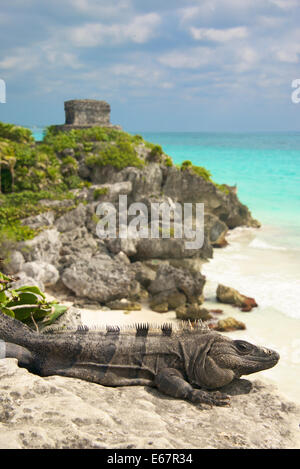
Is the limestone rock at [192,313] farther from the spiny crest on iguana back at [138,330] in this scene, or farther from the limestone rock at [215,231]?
the limestone rock at [215,231]

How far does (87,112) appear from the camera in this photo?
23.7 metres

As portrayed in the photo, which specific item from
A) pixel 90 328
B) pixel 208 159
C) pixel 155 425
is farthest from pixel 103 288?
pixel 208 159

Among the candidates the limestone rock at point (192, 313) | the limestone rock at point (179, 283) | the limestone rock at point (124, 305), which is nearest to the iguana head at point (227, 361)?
the limestone rock at point (192, 313)

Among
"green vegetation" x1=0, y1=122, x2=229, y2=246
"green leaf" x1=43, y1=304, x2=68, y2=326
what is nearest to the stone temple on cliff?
"green vegetation" x1=0, y1=122, x2=229, y2=246

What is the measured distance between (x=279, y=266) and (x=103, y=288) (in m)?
8.80

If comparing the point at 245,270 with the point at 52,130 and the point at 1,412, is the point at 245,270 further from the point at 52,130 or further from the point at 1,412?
the point at 1,412

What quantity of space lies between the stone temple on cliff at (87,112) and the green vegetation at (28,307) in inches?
782

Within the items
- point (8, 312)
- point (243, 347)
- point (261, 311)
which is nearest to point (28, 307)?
point (8, 312)

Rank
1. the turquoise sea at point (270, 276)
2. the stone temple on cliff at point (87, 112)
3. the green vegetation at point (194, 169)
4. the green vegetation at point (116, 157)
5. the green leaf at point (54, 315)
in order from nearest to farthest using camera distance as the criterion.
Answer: the green leaf at point (54, 315) → the turquoise sea at point (270, 276) → the green vegetation at point (116, 157) → the green vegetation at point (194, 169) → the stone temple on cliff at point (87, 112)

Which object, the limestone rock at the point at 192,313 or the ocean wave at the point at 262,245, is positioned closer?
the limestone rock at the point at 192,313

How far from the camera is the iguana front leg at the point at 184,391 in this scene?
3.48 meters

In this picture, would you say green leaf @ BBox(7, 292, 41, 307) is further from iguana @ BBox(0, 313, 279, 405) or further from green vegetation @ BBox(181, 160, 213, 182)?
green vegetation @ BBox(181, 160, 213, 182)
